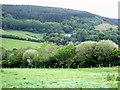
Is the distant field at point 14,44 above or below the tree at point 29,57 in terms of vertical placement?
above

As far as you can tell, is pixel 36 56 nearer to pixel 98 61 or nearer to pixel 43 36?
pixel 98 61

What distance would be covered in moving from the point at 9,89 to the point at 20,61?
85.4 m

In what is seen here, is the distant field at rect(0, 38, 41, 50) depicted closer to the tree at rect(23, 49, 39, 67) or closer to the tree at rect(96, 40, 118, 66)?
the tree at rect(23, 49, 39, 67)

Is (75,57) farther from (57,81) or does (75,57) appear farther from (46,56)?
(57,81)

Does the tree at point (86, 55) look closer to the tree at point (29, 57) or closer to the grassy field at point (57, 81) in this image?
the tree at point (29, 57)

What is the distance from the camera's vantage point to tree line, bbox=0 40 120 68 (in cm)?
8350

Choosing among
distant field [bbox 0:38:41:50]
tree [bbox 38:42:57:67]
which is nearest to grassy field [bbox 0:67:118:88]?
tree [bbox 38:42:57:67]

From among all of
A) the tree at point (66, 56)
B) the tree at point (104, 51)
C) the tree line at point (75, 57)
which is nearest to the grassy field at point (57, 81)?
the tree line at point (75, 57)

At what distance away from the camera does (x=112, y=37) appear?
532 feet

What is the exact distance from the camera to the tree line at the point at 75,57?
3287 inches

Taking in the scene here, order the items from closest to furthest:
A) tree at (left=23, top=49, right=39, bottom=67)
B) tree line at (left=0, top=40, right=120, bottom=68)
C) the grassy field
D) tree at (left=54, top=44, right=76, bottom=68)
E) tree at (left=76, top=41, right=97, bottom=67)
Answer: the grassy field
tree line at (left=0, top=40, right=120, bottom=68)
tree at (left=76, top=41, right=97, bottom=67)
tree at (left=54, top=44, right=76, bottom=68)
tree at (left=23, top=49, right=39, bottom=67)

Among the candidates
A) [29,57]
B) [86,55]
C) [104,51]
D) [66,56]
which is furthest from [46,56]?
[104,51]

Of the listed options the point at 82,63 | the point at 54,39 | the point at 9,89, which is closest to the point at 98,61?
the point at 82,63

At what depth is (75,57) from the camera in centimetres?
8962
